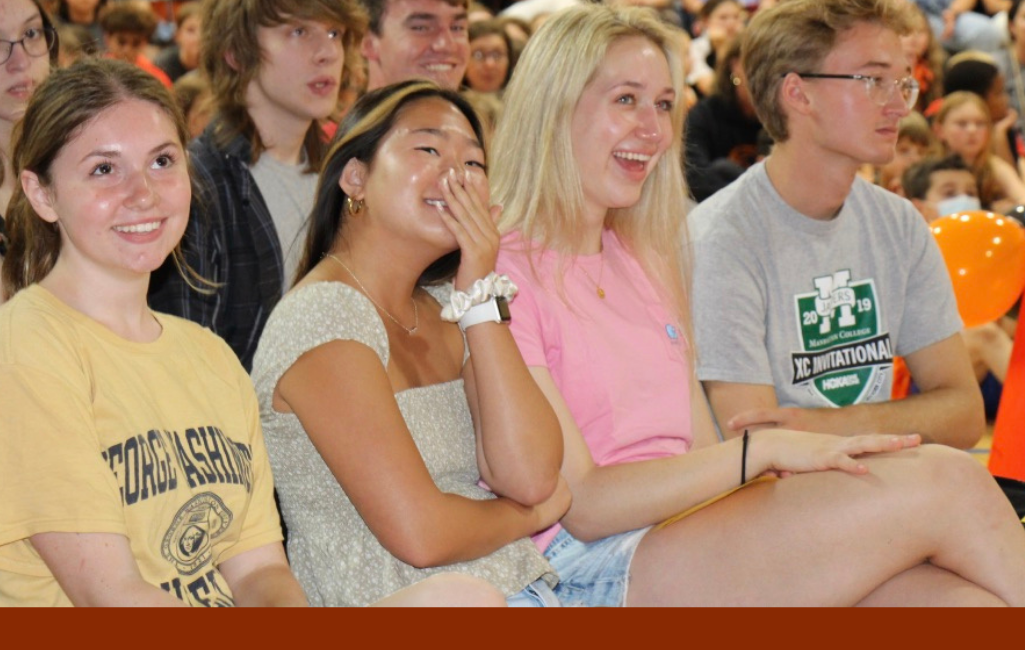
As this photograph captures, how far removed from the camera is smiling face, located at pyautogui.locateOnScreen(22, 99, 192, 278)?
1823mm

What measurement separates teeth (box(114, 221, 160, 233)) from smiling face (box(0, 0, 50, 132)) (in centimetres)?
89

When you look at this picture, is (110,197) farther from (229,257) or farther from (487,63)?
(487,63)

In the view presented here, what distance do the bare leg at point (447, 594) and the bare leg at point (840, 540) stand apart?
503 millimetres

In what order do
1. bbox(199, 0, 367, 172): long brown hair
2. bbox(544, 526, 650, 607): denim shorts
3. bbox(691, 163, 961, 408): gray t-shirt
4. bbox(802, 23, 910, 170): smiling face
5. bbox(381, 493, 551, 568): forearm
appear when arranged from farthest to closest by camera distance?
1. bbox(199, 0, 367, 172): long brown hair
2. bbox(802, 23, 910, 170): smiling face
3. bbox(691, 163, 961, 408): gray t-shirt
4. bbox(544, 526, 650, 607): denim shorts
5. bbox(381, 493, 551, 568): forearm

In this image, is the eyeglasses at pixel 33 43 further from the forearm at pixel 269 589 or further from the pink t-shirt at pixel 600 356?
the forearm at pixel 269 589

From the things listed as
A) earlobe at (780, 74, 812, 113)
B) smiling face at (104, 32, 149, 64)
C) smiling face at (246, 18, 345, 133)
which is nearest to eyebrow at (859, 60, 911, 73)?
earlobe at (780, 74, 812, 113)

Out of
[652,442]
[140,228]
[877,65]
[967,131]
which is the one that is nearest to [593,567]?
[652,442]

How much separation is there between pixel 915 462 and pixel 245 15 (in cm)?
185

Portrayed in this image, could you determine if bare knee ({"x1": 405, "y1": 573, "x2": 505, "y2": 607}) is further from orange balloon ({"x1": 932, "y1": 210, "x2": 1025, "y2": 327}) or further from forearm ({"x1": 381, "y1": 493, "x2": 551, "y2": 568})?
orange balloon ({"x1": 932, "y1": 210, "x2": 1025, "y2": 327})

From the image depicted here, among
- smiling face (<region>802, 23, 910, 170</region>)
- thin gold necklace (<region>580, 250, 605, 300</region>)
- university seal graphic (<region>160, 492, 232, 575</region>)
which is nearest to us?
university seal graphic (<region>160, 492, 232, 575</region>)

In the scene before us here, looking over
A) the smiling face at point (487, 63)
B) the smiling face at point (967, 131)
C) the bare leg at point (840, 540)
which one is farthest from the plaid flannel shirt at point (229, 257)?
the smiling face at point (967, 131)

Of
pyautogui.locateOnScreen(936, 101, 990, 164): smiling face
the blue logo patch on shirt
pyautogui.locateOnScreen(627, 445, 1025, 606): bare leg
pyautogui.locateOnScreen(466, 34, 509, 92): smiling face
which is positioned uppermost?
the blue logo patch on shirt

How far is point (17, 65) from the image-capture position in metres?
2.61

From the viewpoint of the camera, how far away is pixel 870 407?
110 inches
